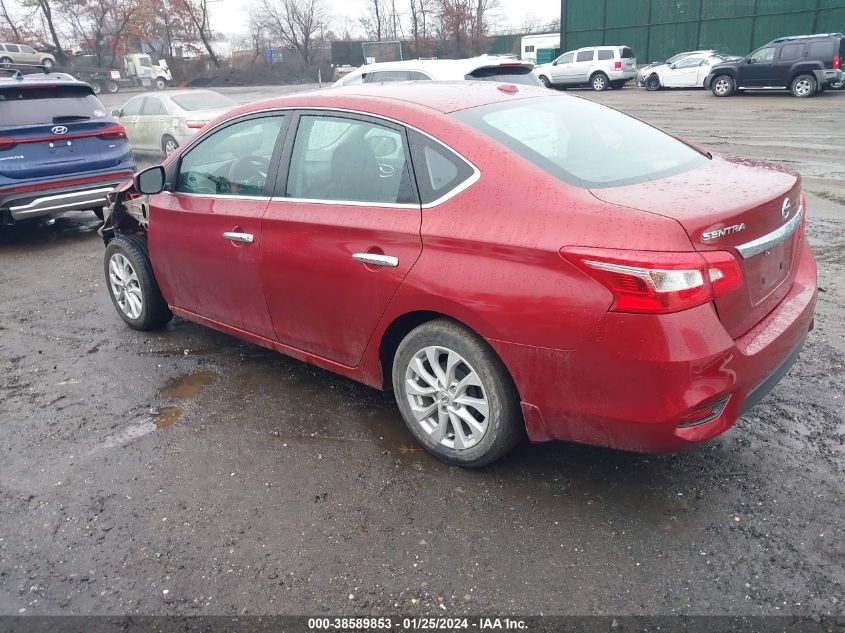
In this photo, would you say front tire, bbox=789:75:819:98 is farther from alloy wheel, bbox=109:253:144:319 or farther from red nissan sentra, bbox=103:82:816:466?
alloy wheel, bbox=109:253:144:319

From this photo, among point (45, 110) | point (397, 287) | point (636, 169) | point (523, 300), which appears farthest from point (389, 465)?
point (45, 110)

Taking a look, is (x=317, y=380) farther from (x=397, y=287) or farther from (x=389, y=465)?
(x=397, y=287)

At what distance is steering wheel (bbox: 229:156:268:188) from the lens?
3.80 meters

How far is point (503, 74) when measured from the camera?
9.16 m

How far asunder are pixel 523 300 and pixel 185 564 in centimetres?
171

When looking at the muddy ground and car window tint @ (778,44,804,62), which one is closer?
the muddy ground

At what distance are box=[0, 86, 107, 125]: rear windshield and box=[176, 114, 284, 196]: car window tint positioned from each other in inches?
176

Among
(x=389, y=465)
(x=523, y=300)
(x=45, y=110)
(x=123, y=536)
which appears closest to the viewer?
(x=523, y=300)

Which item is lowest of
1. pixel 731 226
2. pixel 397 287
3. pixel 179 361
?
pixel 179 361

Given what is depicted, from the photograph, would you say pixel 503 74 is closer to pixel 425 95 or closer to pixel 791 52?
pixel 425 95

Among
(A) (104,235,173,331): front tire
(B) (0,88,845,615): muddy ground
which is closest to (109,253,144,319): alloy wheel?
(A) (104,235,173,331): front tire

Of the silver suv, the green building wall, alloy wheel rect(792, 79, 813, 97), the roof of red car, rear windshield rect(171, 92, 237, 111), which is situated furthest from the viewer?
the silver suv

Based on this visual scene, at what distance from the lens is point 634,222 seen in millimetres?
2500

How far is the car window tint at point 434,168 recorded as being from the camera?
298 centimetres
